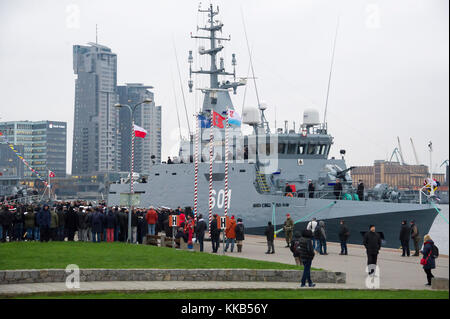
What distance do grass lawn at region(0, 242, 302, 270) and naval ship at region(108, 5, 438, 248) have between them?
19.0ft

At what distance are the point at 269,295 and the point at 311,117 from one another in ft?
70.4

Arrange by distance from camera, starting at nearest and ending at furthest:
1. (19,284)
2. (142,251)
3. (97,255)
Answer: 1. (19,284)
2. (97,255)
3. (142,251)

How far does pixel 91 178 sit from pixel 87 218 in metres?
143

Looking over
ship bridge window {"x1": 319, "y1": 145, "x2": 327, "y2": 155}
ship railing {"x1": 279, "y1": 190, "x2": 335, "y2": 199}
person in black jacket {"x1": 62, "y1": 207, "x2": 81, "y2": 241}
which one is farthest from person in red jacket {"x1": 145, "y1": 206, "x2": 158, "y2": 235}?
ship bridge window {"x1": 319, "y1": 145, "x2": 327, "y2": 155}

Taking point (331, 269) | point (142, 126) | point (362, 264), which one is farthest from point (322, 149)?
point (142, 126)

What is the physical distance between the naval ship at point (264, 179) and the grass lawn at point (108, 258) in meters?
5.80

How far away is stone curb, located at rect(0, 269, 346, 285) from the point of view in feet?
47.2

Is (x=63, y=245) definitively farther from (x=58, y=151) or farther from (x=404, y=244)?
(x=58, y=151)

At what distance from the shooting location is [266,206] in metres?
30.9

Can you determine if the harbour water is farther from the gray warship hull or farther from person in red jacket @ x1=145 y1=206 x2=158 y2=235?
person in red jacket @ x1=145 y1=206 x2=158 y2=235

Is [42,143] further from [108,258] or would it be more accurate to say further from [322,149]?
[108,258]

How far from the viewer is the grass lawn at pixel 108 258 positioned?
648 inches
